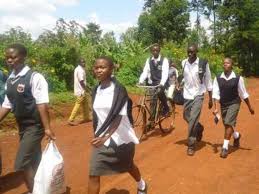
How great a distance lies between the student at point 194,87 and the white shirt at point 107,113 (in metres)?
3.20

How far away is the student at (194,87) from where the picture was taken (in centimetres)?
836

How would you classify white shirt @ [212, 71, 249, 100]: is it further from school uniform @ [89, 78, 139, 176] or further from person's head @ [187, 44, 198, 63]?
school uniform @ [89, 78, 139, 176]

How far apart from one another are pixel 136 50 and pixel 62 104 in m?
11.0

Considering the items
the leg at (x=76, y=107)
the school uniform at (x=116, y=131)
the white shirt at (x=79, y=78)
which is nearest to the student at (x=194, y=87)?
the school uniform at (x=116, y=131)

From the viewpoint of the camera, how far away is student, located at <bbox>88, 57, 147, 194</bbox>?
514 centimetres

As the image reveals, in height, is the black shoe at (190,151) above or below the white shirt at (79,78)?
below

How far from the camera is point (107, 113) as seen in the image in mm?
5164

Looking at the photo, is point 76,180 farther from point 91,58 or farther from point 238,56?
point 238,56

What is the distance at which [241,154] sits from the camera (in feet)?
27.3

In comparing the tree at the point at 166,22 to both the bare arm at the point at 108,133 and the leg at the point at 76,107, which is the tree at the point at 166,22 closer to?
the leg at the point at 76,107

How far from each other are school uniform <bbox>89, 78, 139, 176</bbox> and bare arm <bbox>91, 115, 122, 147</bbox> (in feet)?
0.12

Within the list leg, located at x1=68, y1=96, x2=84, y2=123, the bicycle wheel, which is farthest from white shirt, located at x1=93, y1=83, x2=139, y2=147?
leg, located at x1=68, y1=96, x2=84, y2=123

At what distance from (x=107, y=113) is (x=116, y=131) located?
10.3 inches

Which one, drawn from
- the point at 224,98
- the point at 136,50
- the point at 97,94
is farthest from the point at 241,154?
the point at 136,50
